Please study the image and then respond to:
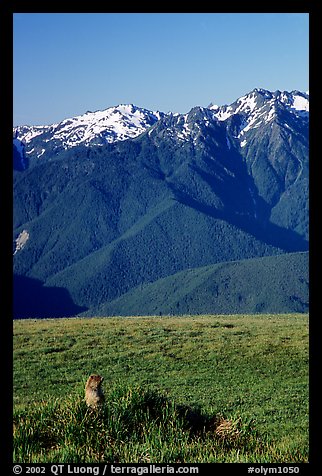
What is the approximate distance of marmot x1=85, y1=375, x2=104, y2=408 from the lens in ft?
27.3

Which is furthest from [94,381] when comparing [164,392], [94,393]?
[164,392]

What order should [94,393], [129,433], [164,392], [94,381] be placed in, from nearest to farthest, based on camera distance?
[129,433], [94,393], [94,381], [164,392]

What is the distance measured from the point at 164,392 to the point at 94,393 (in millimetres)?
12915

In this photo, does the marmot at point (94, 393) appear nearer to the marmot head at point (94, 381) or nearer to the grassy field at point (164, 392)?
the marmot head at point (94, 381)

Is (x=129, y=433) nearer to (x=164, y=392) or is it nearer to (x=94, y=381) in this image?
(x=94, y=381)

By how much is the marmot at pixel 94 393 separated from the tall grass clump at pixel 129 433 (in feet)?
0.33

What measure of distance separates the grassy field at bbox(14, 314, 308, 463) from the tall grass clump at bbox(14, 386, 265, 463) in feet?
0.06

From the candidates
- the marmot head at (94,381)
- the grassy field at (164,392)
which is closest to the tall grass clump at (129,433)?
the grassy field at (164,392)

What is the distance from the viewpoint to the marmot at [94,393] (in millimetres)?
8312

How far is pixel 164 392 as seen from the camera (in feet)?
68.6
